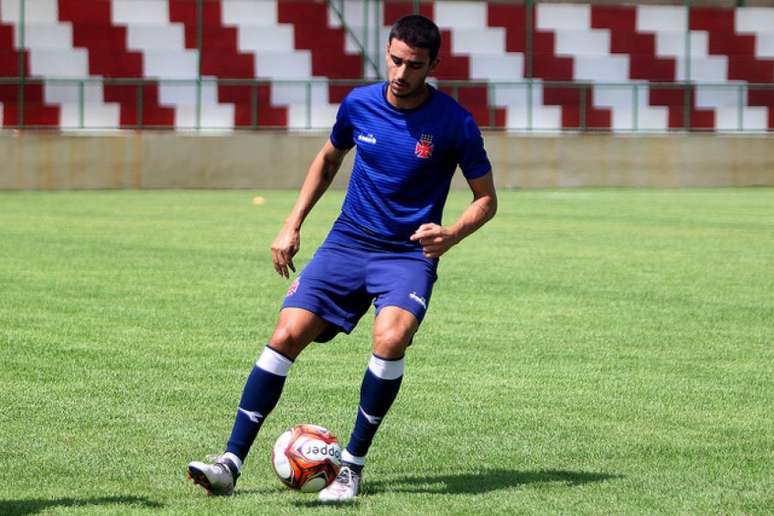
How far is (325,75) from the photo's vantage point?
33156 millimetres

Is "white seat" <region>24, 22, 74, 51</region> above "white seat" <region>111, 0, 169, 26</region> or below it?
below

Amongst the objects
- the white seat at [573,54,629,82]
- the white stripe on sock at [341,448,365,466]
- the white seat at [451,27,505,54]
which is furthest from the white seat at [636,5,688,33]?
the white stripe on sock at [341,448,365,466]

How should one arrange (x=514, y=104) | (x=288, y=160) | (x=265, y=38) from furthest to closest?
(x=514, y=104)
(x=265, y=38)
(x=288, y=160)

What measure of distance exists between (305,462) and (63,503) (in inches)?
38.1

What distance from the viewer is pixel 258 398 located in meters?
6.23

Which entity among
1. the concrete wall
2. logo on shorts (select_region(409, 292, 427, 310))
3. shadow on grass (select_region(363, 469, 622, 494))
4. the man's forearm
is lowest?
the concrete wall

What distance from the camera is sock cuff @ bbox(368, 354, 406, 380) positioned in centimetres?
624

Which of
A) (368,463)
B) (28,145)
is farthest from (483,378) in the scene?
(28,145)

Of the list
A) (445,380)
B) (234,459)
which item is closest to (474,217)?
(234,459)

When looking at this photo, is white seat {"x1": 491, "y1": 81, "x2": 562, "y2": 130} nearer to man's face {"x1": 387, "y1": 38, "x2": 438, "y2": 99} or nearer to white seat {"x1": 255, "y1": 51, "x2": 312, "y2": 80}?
white seat {"x1": 255, "y1": 51, "x2": 312, "y2": 80}

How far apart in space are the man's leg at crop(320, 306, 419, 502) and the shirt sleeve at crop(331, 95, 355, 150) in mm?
841

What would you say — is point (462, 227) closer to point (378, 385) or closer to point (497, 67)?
point (378, 385)

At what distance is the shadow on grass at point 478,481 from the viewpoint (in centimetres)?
633

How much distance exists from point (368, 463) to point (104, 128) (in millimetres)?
25091
